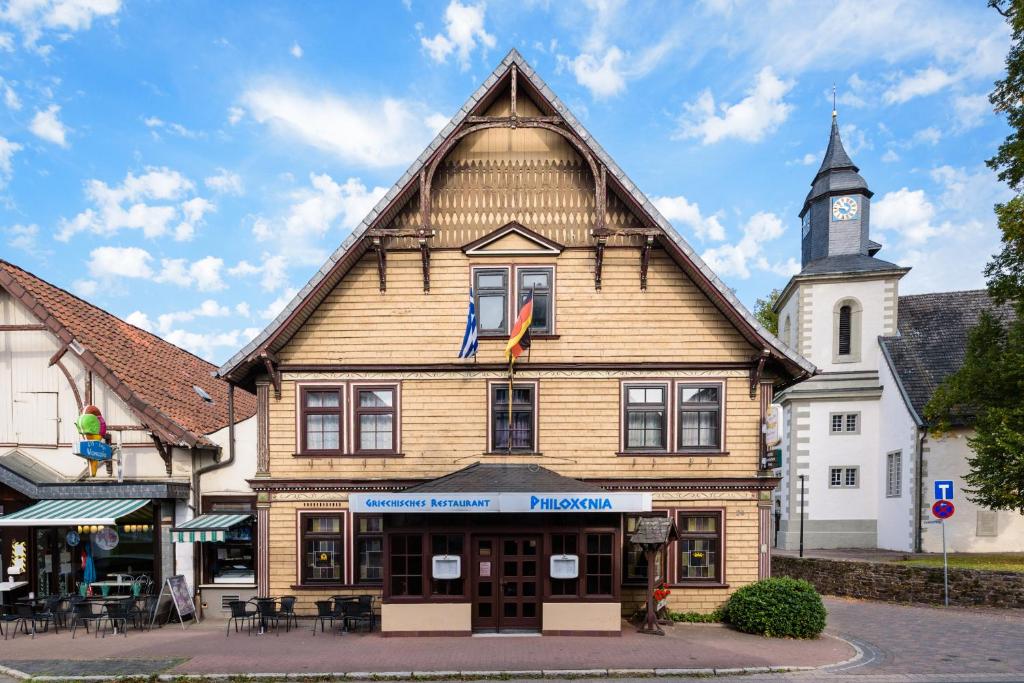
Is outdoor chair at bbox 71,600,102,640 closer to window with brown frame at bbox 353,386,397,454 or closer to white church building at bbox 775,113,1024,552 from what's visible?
window with brown frame at bbox 353,386,397,454

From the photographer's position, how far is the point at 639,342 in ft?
49.4

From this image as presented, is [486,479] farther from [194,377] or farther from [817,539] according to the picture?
[817,539]

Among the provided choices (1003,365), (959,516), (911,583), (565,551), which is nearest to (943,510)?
(911,583)

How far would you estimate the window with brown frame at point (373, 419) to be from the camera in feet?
49.5

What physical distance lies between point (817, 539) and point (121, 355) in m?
27.9

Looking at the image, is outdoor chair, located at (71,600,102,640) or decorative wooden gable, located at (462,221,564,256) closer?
outdoor chair, located at (71,600,102,640)

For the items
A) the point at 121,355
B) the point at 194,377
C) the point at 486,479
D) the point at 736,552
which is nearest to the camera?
the point at 486,479

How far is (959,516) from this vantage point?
903 inches

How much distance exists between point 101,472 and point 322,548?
612 cm

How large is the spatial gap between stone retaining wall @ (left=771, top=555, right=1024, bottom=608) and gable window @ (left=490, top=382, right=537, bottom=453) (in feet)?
42.0

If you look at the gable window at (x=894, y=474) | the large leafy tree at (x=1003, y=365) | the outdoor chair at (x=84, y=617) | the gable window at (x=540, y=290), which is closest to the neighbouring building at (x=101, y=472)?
the outdoor chair at (x=84, y=617)

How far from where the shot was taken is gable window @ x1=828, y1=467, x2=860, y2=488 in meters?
26.6

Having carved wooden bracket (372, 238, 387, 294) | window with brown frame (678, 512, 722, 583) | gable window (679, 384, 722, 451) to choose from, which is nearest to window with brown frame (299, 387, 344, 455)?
carved wooden bracket (372, 238, 387, 294)

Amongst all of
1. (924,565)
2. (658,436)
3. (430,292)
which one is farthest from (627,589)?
(924,565)
